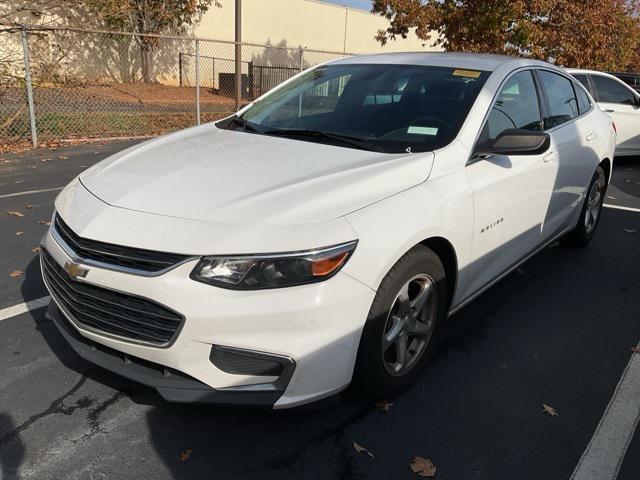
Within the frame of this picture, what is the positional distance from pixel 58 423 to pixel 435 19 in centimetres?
1455

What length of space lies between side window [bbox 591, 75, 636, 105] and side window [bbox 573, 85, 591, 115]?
4.67 meters

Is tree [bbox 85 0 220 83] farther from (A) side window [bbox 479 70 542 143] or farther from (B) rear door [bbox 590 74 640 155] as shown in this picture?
(A) side window [bbox 479 70 542 143]

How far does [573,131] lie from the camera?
15.0ft

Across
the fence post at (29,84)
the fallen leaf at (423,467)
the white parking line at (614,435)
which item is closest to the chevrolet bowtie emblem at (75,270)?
the fallen leaf at (423,467)

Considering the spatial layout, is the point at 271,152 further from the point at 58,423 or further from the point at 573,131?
the point at 573,131

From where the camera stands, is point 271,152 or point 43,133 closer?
point 271,152

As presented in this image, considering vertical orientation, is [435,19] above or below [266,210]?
above

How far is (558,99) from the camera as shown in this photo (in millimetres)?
4523

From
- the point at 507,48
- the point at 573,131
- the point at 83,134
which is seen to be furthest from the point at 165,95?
the point at 573,131

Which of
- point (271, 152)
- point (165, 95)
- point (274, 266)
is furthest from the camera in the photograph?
point (165, 95)

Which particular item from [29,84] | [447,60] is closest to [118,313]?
[447,60]

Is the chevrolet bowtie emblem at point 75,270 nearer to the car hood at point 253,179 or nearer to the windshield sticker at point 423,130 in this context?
the car hood at point 253,179

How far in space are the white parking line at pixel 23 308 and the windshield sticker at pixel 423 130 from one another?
8.78 ft

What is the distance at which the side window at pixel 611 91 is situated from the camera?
934 centimetres
